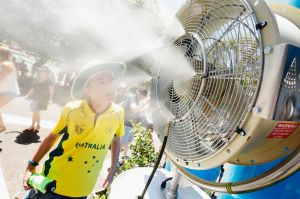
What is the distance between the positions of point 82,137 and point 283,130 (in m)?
2.21

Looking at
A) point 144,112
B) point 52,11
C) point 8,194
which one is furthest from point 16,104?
point 52,11

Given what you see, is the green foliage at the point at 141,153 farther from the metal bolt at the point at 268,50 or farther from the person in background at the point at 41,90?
the person in background at the point at 41,90

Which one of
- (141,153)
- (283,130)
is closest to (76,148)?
(141,153)

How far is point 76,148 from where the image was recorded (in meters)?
3.01

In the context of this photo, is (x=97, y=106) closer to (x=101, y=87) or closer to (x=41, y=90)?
(x=101, y=87)

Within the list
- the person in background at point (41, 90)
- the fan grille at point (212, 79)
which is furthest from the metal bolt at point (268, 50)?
the person in background at point (41, 90)

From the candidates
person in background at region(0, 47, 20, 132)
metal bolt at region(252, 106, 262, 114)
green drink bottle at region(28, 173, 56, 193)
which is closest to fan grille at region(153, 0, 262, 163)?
metal bolt at region(252, 106, 262, 114)

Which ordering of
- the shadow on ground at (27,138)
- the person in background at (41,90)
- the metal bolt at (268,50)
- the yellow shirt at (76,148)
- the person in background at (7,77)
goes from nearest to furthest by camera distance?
the metal bolt at (268,50), the yellow shirt at (76,148), the person in background at (7,77), the shadow on ground at (27,138), the person in background at (41,90)

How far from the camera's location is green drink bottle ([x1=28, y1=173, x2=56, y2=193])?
2589mm

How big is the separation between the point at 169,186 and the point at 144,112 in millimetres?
6112

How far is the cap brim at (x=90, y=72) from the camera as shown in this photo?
10.2ft

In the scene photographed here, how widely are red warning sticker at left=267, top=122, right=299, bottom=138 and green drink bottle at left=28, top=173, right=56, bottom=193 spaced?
2070 mm

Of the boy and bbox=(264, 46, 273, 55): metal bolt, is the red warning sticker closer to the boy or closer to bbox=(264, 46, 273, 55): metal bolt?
bbox=(264, 46, 273, 55): metal bolt

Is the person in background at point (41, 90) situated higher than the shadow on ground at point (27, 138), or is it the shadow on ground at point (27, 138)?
the person in background at point (41, 90)
